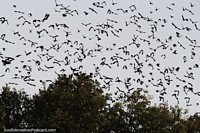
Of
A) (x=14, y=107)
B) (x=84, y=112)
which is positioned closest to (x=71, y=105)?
(x=84, y=112)

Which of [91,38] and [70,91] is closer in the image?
[91,38]

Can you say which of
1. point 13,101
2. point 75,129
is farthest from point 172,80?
point 13,101

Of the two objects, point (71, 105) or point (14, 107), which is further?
point (14, 107)

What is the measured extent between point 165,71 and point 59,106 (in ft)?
124

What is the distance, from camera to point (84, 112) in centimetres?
5866

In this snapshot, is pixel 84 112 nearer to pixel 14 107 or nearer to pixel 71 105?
pixel 71 105

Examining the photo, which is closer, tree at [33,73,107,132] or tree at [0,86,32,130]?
tree at [33,73,107,132]

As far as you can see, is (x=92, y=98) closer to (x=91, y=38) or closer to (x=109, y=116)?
(x=109, y=116)

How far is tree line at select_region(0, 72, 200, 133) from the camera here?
5834 centimetres

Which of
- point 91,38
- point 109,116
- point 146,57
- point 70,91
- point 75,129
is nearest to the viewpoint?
point 91,38

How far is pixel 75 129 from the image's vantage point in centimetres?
5700

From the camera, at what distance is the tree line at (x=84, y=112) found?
58344 mm

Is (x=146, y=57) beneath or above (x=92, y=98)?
beneath

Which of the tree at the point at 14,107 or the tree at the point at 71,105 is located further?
the tree at the point at 14,107
